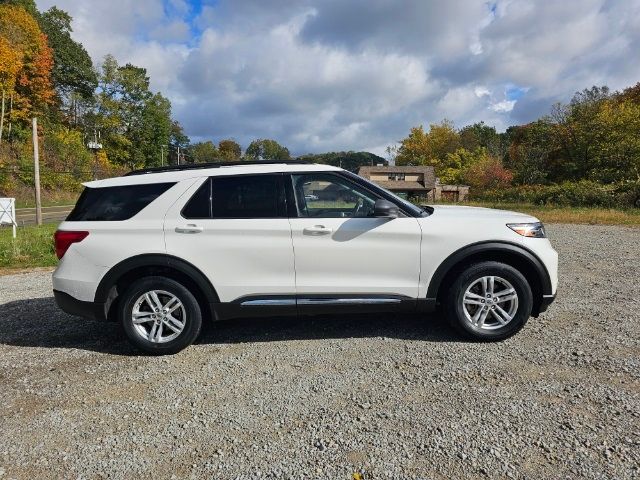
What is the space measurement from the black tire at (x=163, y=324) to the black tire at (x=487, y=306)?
7.86 feet

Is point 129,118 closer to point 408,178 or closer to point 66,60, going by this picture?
point 66,60

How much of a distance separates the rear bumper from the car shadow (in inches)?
16.7

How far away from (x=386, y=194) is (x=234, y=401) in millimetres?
2227

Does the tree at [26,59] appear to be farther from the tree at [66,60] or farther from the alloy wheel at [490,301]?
the alloy wheel at [490,301]

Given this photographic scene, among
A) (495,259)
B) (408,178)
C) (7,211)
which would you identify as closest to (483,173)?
(408,178)

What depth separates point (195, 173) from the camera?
153 inches

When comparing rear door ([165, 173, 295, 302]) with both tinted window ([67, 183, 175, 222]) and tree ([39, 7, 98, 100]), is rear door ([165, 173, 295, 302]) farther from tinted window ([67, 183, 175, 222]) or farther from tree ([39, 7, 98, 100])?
tree ([39, 7, 98, 100])

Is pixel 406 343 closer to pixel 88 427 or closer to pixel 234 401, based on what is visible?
pixel 234 401

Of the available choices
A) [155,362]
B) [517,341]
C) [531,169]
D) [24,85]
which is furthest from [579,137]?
[24,85]

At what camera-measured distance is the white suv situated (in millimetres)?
3688

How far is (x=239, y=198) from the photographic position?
3814mm

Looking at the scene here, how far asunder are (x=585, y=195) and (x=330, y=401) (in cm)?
2711

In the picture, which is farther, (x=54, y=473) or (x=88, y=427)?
(x=88, y=427)

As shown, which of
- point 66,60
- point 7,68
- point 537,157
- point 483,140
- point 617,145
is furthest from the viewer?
point 483,140
